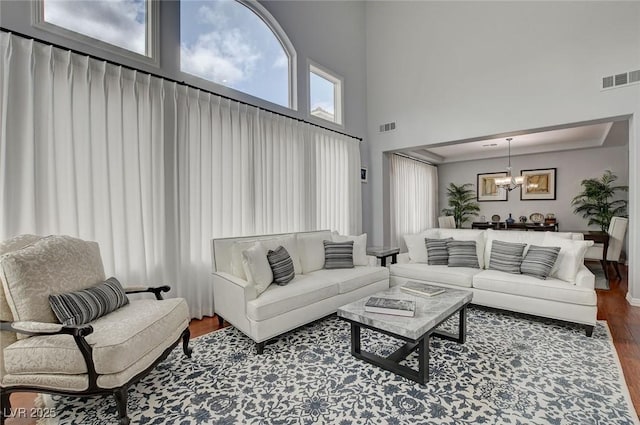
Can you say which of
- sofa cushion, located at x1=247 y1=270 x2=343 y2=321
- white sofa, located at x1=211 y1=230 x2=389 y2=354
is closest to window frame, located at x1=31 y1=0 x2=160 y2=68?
white sofa, located at x1=211 y1=230 x2=389 y2=354

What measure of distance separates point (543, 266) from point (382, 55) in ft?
15.1

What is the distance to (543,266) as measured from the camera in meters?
3.18

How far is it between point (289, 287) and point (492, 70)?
4.46m

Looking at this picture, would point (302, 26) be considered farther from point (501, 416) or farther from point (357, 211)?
point (501, 416)

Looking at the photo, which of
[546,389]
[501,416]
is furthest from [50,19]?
[546,389]

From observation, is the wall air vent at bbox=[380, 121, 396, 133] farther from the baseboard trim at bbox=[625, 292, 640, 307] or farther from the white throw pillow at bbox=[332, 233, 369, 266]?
the baseboard trim at bbox=[625, 292, 640, 307]

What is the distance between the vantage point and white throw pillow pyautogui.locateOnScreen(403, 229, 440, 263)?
412 centimetres

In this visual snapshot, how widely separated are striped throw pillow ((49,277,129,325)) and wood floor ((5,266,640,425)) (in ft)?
2.03

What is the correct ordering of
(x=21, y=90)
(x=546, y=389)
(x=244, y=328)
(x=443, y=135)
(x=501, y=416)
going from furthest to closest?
(x=443, y=135)
(x=244, y=328)
(x=21, y=90)
(x=546, y=389)
(x=501, y=416)

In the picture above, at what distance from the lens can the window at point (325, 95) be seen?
4.98 metres

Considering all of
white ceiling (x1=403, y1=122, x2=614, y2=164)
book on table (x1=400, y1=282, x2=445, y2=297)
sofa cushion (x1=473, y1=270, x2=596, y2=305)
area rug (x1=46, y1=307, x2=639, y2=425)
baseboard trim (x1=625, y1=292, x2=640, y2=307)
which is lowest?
area rug (x1=46, y1=307, x2=639, y2=425)

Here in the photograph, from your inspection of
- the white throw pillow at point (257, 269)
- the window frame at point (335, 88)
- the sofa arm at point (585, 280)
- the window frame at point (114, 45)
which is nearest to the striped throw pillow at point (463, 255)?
the sofa arm at point (585, 280)

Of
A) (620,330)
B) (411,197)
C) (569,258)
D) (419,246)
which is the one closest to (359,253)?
(419,246)

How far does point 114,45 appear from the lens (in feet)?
9.21
